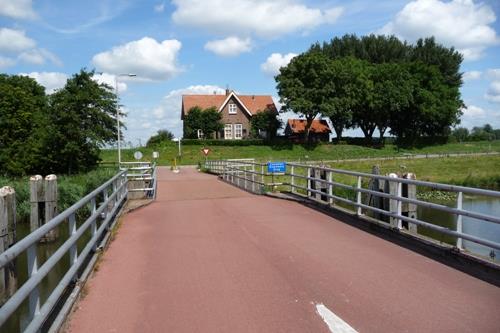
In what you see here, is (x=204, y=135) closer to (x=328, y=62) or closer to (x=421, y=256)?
(x=328, y=62)

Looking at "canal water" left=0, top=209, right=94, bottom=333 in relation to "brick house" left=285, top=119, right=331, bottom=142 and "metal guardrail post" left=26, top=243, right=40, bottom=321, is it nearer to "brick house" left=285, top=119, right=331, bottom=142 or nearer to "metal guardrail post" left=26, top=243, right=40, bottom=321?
"metal guardrail post" left=26, top=243, right=40, bottom=321

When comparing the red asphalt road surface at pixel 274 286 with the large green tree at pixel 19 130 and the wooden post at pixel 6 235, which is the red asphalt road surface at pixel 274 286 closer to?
the wooden post at pixel 6 235

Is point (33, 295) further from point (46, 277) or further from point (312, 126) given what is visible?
point (312, 126)

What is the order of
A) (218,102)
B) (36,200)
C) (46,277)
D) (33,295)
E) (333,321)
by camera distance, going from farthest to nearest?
(218,102) → (36,200) → (46,277) → (333,321) → (33,295)

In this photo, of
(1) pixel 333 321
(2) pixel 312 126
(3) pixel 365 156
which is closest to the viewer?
(1) pixel 333 321

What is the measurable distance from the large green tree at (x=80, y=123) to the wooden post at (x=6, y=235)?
35557mm

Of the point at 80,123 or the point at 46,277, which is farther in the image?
the point at 80,123

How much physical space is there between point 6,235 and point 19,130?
47.0 m

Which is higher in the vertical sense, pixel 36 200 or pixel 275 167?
pixel 275 167

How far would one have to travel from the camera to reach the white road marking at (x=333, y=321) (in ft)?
17.3

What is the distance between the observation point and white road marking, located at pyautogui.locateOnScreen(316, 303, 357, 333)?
5270 mm

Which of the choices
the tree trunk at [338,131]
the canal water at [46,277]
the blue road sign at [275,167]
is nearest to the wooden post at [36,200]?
the canal water at [46,277]

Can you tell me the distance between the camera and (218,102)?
91500 mm

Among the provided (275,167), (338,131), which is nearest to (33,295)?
(275,167)
